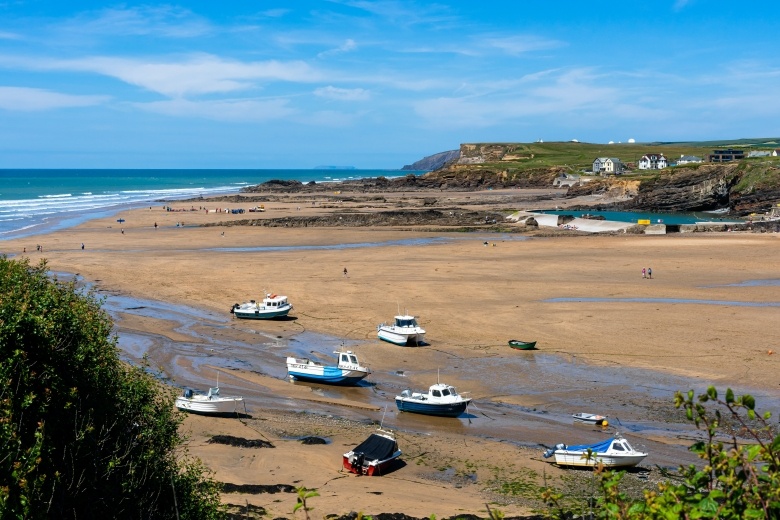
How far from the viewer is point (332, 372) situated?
26891 millimetres

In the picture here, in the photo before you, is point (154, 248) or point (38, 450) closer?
point (38, 450)

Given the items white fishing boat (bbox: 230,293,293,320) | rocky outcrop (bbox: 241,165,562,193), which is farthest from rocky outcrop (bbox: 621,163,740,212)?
white fishing boat (bbox: 230,293,293,320)

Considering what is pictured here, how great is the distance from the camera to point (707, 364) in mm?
28234

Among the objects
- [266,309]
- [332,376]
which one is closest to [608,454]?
[332,376]

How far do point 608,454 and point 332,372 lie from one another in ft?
37.4

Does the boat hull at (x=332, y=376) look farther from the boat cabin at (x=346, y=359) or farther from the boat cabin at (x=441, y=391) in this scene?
the boat cabin at (x=441, y=391)

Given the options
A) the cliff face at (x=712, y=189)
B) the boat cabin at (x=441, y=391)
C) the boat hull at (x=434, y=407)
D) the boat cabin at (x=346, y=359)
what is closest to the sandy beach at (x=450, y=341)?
the boat hull at (x=434, y=407)

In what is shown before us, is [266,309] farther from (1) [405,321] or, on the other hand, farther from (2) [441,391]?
(2) [441,391]

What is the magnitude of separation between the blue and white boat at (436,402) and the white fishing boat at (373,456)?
404 centimetres

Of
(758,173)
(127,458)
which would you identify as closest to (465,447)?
(127,458)

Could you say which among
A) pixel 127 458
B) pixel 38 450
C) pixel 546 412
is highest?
pixel 38 450

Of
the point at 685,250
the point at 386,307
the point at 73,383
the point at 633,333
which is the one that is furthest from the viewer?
the point at 685,250

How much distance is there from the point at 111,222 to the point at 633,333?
71.1m

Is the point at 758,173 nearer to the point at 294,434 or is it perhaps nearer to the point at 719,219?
the point at 719,219
